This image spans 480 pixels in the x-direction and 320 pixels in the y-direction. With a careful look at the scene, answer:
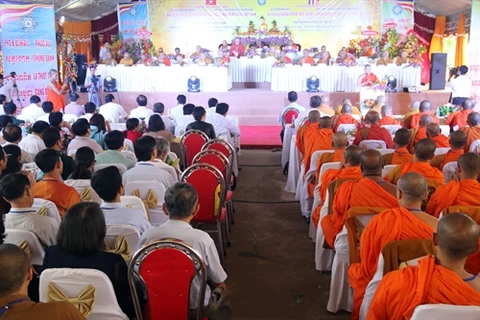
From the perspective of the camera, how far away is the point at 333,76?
10805mm

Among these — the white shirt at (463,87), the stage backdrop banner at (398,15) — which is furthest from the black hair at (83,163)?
the stage backdrop banner at (398,15)

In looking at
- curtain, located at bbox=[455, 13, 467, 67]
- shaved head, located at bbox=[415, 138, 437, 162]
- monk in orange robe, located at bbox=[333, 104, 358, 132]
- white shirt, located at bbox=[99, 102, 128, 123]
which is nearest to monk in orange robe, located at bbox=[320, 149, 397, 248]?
shaved head, located at bbox=[415, 138, 437, 162]

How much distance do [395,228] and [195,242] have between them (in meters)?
0.97

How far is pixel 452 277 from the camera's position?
175cm

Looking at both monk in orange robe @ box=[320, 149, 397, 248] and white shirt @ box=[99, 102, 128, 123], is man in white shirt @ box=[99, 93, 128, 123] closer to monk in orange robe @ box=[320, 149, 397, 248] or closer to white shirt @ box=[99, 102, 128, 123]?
white shirt @ box=[99, 102, 128, 123]

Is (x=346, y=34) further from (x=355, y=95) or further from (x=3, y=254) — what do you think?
(x=3, y=254)

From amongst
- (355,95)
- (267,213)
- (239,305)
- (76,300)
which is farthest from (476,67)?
(76,300)

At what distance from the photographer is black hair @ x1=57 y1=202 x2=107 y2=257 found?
2.08 meters

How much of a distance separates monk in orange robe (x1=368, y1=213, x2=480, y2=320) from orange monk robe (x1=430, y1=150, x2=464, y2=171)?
2.41 meters

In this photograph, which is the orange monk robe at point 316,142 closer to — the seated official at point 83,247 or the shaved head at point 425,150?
the shaved head at point 425,150

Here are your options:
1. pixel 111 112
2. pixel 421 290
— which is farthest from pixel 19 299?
pixel 111 112

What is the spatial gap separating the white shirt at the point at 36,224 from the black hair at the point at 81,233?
47cm

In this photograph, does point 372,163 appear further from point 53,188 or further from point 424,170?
point 53,188

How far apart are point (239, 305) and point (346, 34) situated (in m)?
13.0
